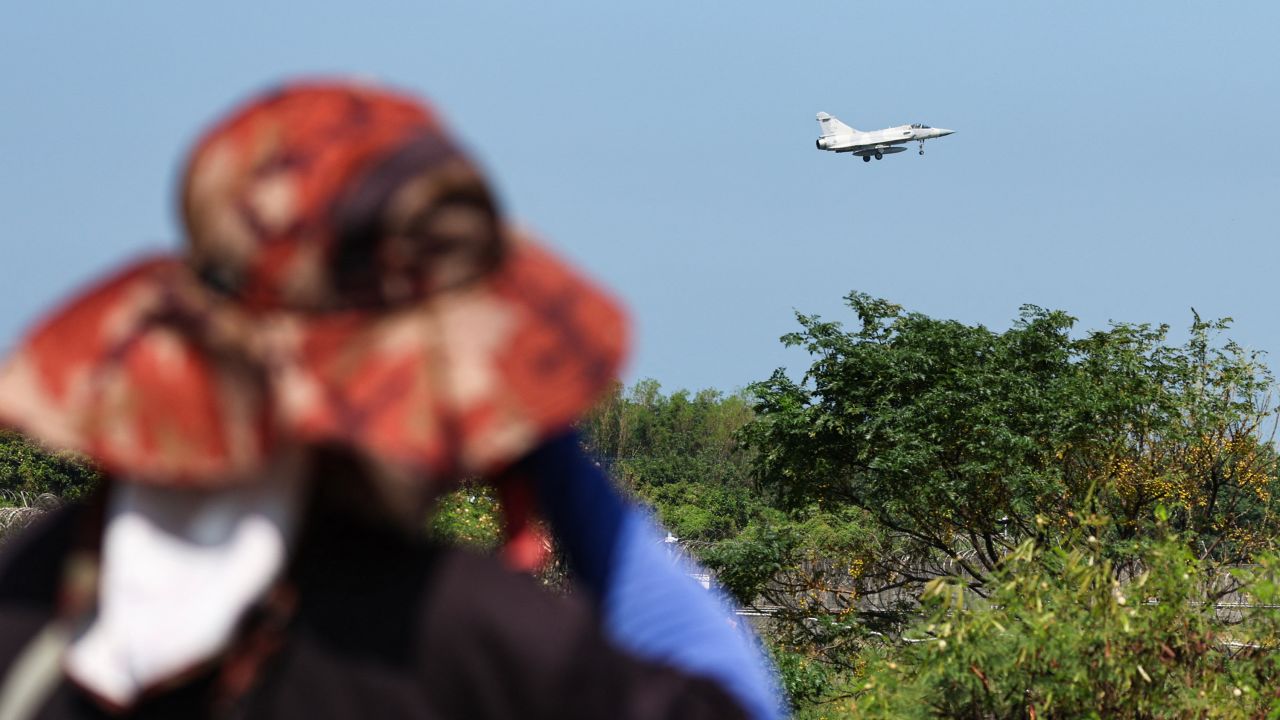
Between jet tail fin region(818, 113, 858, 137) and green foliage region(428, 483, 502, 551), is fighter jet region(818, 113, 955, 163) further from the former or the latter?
green foliage region(428, 483, 502, 551)

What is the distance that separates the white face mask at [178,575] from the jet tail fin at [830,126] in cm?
6956

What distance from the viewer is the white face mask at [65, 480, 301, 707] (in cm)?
92

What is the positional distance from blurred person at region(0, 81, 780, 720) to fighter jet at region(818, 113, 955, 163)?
6677 cm

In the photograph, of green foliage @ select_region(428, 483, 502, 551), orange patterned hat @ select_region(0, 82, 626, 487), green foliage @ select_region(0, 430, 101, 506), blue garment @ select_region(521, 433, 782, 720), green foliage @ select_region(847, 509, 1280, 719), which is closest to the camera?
orange patterned hat @ select_region(0, 82, 626, 487)

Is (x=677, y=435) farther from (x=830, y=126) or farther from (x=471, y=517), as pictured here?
(x=471, y=517)

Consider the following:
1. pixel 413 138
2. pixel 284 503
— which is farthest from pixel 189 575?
pixel 413 138

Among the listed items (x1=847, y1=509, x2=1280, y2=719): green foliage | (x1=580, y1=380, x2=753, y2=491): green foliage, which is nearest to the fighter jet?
(x1=580, y1=380, x2=753, y2=491): green foliage

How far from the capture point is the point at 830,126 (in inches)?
2751

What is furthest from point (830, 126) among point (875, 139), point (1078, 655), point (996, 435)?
point (1078, 655)

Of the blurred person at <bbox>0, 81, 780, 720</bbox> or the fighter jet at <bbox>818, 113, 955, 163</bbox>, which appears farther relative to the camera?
the fighter jet at <bbox>818, 113, 955, 163</bbox>

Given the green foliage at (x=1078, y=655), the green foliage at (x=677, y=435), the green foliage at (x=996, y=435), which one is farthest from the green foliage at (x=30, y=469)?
the green foliage at (x=1078, y=655)

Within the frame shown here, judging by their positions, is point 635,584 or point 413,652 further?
point 635,584

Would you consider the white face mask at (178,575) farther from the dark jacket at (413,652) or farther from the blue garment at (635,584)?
the blue garment at (635,584)

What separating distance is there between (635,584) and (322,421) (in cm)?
28
